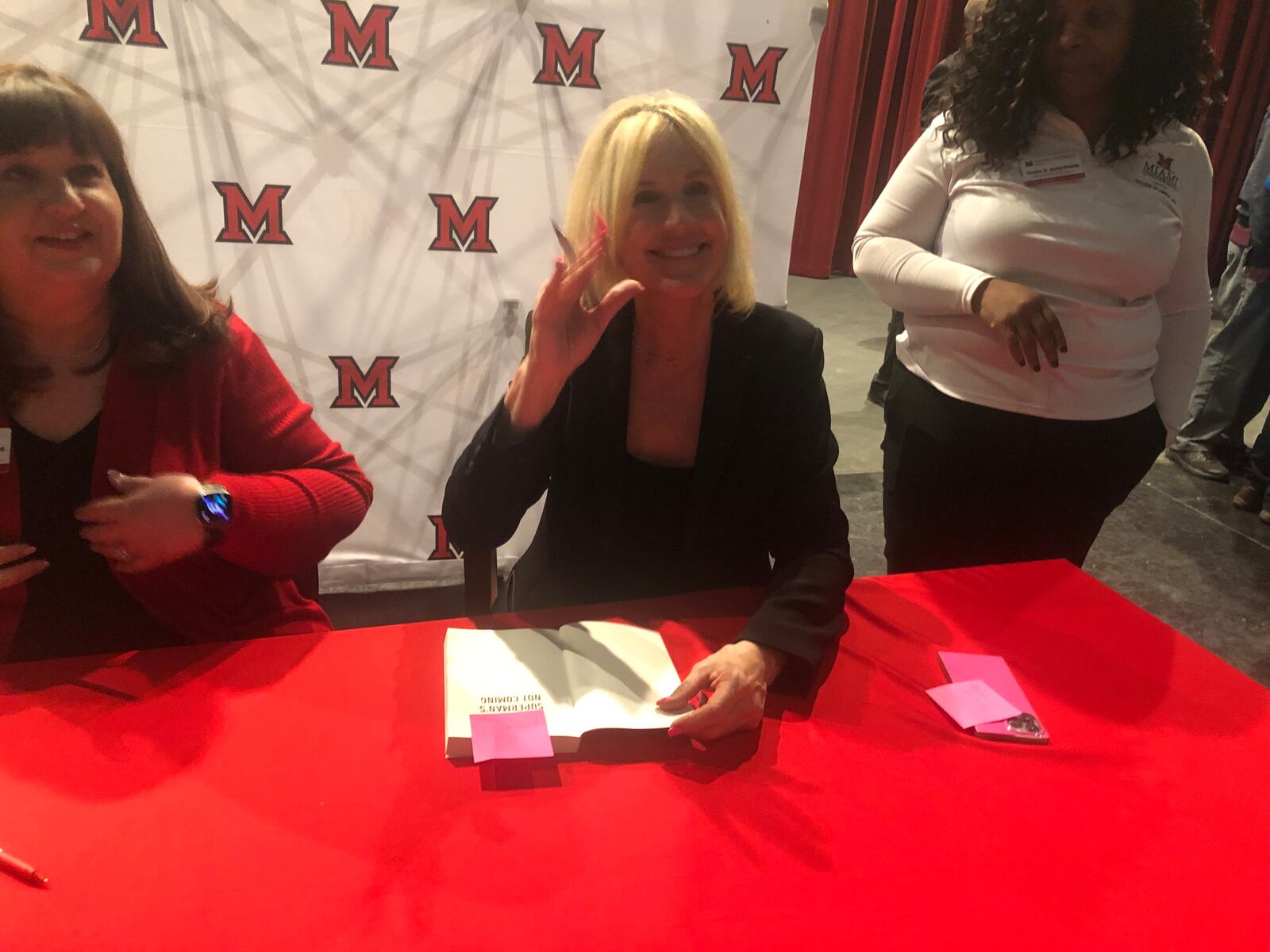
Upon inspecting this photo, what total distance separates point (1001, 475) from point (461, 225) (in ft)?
4.56

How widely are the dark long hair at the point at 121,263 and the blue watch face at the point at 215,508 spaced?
0.71ft

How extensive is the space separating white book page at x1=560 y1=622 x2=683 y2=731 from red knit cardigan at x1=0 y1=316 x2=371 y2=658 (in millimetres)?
428

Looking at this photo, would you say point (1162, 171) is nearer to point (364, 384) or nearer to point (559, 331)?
point (559, 331)

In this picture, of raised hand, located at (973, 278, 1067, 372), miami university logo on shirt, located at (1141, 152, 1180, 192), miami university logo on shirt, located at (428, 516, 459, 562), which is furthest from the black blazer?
miami university logo on shirt, located at (428, 516, 459, 562)

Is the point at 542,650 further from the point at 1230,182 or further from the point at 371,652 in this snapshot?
the point at 1230,182

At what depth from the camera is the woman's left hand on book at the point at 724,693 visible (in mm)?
1025

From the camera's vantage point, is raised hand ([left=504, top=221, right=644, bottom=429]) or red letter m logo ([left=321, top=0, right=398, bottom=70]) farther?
red letter m logo ([left=321, top=0, right=398, bottom=70])

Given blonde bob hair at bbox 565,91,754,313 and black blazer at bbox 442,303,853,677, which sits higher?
blonde bob hair at bbox 565,91,754,313

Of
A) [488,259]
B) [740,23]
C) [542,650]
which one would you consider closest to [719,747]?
[542,650]

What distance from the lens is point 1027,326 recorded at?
1.50 m

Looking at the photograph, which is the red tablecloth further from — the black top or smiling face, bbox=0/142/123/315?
smiling face, bbox=0/142/123/315

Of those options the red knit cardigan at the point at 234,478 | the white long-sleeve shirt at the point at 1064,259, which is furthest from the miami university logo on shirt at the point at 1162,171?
the red knit cardigan at the point at 234,478

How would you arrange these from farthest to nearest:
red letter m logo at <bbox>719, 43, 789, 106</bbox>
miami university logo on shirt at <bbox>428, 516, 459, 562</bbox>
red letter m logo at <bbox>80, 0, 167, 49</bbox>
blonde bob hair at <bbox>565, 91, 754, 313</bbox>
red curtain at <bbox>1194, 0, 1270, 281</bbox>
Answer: red curtain at <bbox>1194, 0, 1270, 281</bbox>, miami university logo on shirt at <bbox>428, 516, 459, 562</bbox>, red letter m logo at <bbox>719, 43, 789, 106</bbox>, red letter m logo at <bbox>80, 0, 167, 49</bbox>, blonde bob hair at <bbox>565, 91, 754, 313</bbox>

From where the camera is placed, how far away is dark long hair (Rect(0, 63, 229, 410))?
112 centimetres
